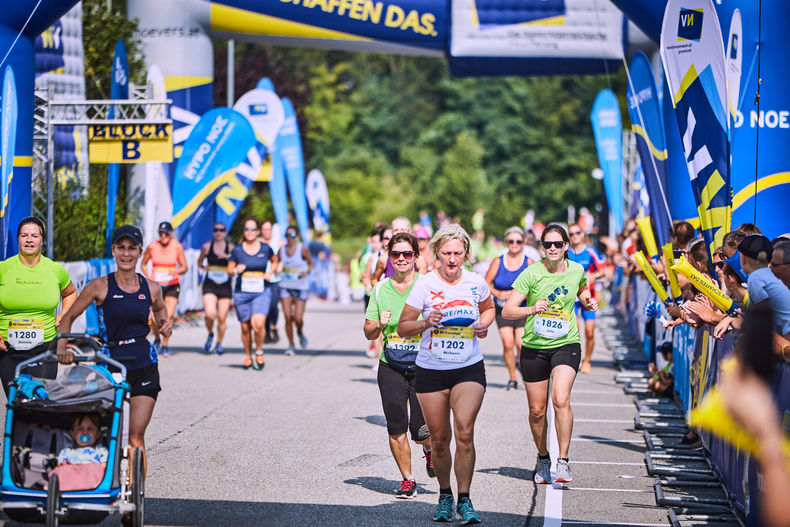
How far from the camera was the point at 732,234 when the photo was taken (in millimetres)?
8750

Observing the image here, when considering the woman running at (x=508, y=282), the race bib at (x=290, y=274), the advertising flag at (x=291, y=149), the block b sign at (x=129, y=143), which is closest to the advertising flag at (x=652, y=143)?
the woman running at (x=508, y=282)

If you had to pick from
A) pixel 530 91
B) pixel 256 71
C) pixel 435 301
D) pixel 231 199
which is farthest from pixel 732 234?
pixel 530 91

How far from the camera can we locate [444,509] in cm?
704

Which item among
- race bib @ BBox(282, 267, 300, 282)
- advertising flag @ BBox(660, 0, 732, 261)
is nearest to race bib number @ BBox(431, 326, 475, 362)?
advertising flag @ BBox(660, 0, 732, 261)

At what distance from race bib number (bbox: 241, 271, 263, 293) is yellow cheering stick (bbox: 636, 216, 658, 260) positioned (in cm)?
549

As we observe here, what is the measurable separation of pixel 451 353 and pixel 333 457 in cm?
254

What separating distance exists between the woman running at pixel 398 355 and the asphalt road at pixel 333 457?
337mm

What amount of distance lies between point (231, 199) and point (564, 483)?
1421 cm

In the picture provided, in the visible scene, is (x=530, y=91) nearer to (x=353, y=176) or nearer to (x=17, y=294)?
(x=353, y=176)

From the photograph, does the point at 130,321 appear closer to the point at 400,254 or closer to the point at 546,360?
the point at 400,254

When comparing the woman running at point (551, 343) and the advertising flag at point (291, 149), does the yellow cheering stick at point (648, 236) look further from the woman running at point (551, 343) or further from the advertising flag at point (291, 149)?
the advertising flag at point (291, 149)

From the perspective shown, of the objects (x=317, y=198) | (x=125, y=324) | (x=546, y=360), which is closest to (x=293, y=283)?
(x=546, y=360)

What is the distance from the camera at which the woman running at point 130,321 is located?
6.98 metres

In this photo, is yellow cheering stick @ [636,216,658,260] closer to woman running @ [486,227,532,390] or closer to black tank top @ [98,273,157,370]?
woman running @ [486,227,532,390]
